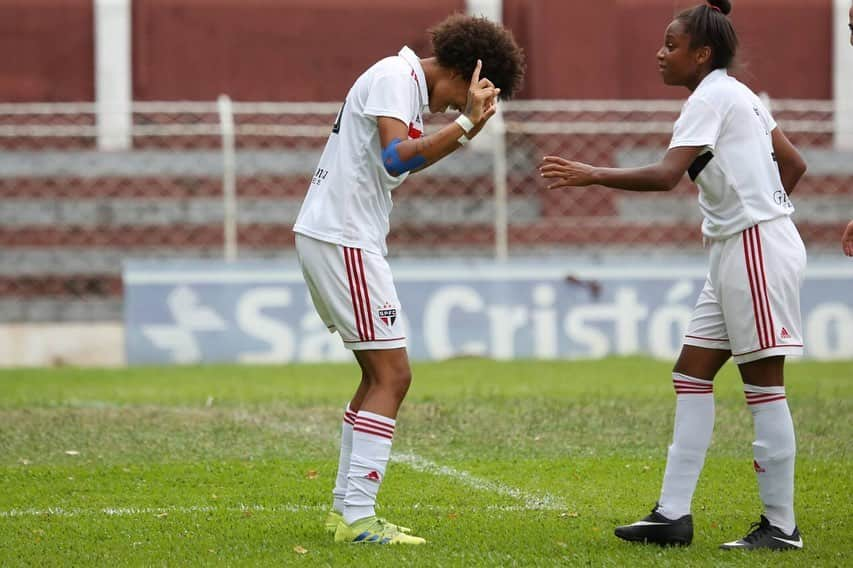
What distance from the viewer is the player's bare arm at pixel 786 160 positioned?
227 inches

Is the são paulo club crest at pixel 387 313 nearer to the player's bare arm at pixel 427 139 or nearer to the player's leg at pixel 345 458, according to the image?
the player's leg at pixel 345 458

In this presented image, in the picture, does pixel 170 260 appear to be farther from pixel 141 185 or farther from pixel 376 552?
pixel 376 552

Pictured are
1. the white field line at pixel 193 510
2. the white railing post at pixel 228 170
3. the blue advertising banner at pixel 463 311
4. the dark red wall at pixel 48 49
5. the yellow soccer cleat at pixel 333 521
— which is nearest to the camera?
the yellow soccer cleat at pixel 333 521

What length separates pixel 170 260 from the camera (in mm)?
14680

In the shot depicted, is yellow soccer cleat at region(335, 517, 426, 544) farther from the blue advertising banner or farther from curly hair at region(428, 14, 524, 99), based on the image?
the blue advertising banner

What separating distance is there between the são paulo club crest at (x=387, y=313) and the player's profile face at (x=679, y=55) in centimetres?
149

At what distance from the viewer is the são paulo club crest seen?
550 cm

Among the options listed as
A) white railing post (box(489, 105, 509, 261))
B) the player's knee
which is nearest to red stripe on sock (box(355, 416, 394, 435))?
the player's knee

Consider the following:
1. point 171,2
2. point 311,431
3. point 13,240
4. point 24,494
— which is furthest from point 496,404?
point 171,2

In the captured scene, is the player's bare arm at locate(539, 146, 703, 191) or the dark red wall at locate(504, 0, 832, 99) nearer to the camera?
the player's bare arm at locate(539, 146, 703, 191)

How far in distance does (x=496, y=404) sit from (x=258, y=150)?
840 cm

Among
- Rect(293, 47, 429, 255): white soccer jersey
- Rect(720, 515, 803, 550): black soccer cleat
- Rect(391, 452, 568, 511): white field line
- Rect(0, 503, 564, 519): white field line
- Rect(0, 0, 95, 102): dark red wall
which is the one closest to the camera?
Rect(720, 515, 803, 550): black soccer cleat

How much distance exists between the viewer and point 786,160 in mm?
5809

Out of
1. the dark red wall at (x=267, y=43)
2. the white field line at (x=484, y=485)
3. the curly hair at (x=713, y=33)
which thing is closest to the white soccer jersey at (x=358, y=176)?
the curly hair at (x=713, y=33)
